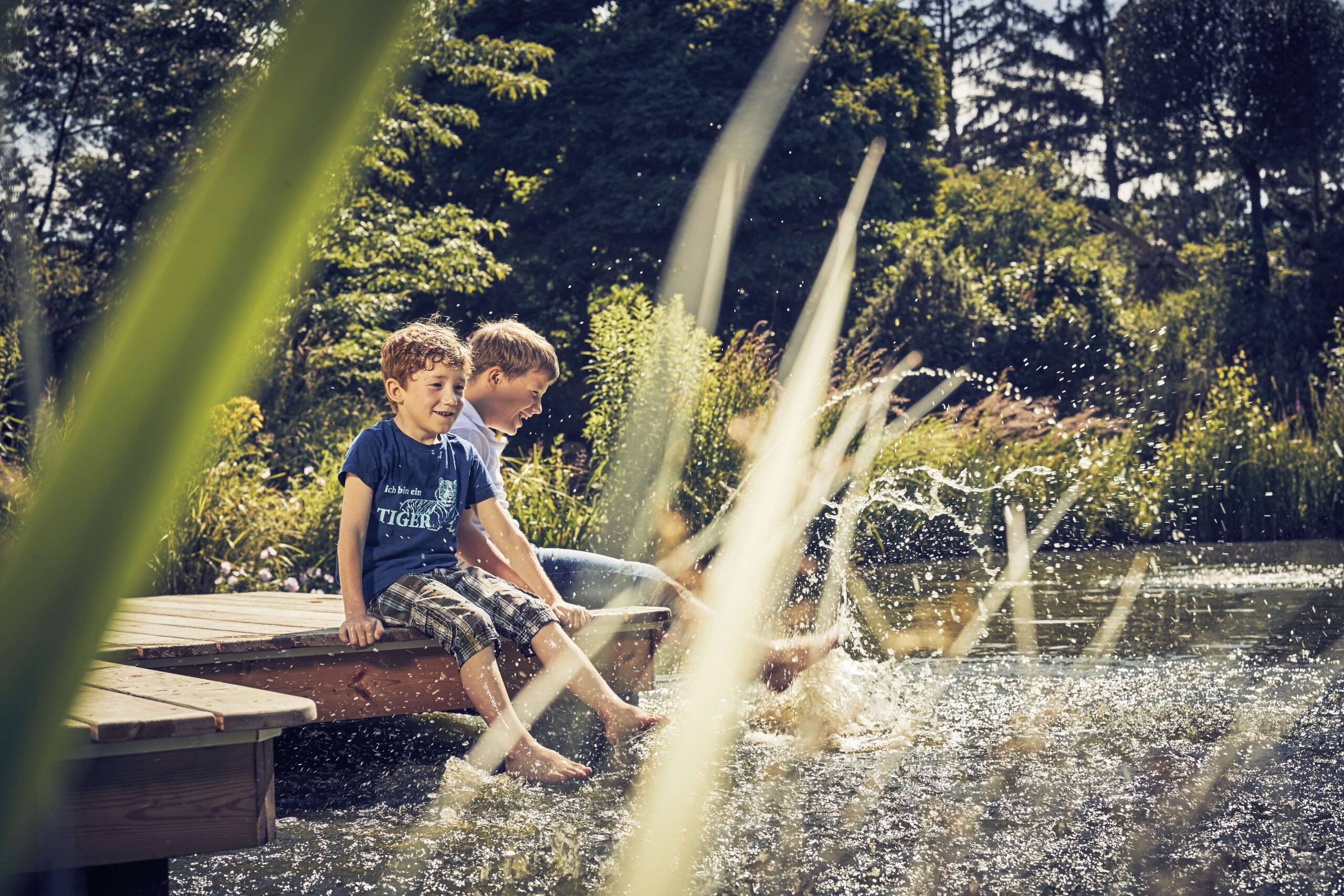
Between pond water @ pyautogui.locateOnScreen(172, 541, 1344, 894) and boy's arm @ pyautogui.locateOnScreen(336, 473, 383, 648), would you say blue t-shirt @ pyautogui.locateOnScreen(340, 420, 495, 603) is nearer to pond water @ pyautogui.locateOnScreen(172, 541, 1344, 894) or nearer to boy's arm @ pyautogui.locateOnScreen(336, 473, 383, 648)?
boy's arm @ pyautogui.locateOnScreen(336, 473, 383, 648)

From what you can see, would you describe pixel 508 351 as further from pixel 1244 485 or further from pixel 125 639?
pixel 1244 485

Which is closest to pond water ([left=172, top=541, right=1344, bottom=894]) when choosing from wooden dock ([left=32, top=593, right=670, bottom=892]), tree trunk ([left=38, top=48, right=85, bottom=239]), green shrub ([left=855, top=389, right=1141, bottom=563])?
wooden dock ([left=32, top=593, right=670, bottom=892])

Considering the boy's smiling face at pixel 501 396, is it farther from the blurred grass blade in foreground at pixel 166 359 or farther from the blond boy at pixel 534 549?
the blurred grass blade in foreground at pixel 166 359

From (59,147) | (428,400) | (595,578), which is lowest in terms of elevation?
(595,578)

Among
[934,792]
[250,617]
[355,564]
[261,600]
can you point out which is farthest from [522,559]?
[261,600]

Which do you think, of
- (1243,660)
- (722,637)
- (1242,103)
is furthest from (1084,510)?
(1242,103)

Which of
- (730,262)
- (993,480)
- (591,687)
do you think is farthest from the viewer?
(730,262)

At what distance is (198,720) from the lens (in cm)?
221

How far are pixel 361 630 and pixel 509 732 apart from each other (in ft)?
1.62

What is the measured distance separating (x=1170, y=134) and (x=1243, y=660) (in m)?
19.1

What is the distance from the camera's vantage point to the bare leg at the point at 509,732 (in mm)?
3377

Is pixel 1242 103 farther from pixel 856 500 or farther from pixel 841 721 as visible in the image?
pixel 841 721

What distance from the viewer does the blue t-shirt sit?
3477 mm

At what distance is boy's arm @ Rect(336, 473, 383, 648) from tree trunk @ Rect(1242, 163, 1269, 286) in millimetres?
20322
